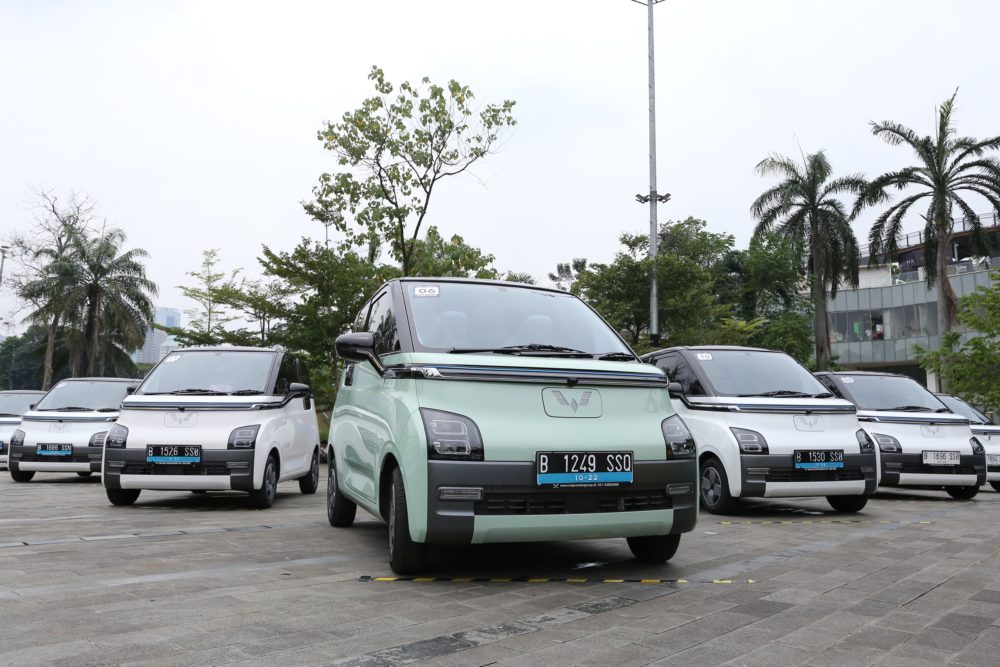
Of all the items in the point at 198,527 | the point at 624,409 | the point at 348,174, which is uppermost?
the point at 348,174

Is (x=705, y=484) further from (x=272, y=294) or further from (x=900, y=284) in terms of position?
(x=900, y=284)

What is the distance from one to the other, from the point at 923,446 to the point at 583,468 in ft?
25.4

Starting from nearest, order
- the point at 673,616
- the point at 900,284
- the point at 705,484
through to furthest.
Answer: the point at 673,616
the point at 705,484
the point at 900,284

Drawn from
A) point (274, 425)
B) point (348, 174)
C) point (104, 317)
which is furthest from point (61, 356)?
point (274, 425)

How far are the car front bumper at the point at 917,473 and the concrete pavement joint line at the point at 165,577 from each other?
762cm

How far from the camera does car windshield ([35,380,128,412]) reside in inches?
536

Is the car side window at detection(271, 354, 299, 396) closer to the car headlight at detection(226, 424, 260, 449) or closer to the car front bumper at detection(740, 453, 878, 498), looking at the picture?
the car headlight at detection(226, 424, 260, 449)

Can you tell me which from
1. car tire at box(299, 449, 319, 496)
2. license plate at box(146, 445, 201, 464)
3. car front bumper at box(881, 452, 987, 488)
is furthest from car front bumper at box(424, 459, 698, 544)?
car tire at box(299, 449, 319, 496)

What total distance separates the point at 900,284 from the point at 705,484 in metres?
53.1

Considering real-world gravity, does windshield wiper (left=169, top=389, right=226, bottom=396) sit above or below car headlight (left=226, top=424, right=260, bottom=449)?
above

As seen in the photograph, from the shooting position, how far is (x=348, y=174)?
21812 millimetres

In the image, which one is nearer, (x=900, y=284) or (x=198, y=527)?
(x=198, y=527)

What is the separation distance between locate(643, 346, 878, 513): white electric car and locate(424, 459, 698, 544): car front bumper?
12.2 ft

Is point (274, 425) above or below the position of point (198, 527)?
above
